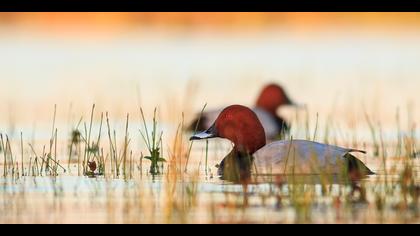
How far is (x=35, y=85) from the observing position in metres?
18.9

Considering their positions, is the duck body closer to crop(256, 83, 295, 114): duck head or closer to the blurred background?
the blurred background

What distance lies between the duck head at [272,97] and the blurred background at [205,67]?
0.18 metres

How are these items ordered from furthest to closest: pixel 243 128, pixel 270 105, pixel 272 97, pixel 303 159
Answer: pixel 270 105 < pixel 272 97 < pixel 243 128 < pixel 303 159

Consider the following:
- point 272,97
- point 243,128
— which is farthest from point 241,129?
point 272,97

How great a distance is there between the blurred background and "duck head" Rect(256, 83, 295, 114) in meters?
0.18

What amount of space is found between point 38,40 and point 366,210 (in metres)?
14.5

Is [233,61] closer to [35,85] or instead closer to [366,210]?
[35,85]

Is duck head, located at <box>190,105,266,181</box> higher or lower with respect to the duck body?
higher

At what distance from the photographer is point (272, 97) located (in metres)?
18.5

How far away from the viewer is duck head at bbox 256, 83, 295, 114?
60.5 ft

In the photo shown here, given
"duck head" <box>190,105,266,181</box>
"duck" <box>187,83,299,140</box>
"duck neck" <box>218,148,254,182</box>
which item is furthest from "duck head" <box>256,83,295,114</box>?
"duck neck" <box>218,148,254,182</box>

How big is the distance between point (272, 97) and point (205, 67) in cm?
209

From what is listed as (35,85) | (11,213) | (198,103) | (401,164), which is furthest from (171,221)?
(35,85)

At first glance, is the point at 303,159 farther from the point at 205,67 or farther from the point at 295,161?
the point at 205,67
